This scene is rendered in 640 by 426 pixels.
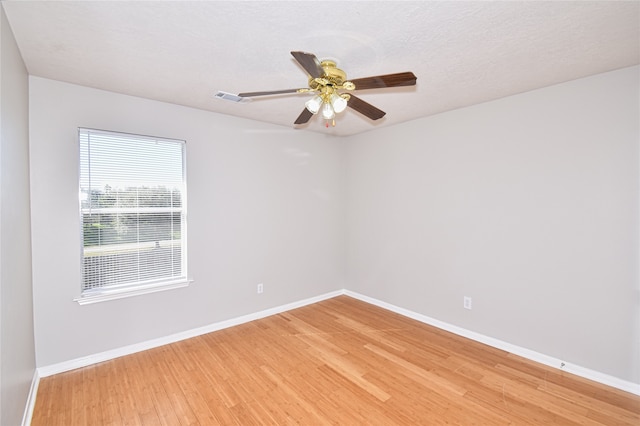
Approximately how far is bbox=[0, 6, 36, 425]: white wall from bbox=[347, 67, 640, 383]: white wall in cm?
296

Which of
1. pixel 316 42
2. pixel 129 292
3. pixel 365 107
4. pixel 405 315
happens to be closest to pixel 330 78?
pixel 316 42

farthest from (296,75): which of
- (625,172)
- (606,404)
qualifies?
(606,404)

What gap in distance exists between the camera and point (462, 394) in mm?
2330

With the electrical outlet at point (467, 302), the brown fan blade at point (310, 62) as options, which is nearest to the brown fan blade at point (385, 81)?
the brown fan blade at point (310, 62)

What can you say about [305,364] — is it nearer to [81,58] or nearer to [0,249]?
[0,249]

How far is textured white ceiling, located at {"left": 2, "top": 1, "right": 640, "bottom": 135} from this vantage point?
5.39ft

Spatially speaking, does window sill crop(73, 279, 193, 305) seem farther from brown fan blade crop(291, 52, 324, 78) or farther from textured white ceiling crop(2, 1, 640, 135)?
brown fan blade crop(291, 52, 324, 78)

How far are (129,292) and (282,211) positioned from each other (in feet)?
6.48

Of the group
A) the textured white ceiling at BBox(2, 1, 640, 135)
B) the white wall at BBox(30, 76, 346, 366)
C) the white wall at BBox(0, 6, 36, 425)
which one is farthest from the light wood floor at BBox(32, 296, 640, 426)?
the textured white ceiling at BBox(2, 1, 640, 135)

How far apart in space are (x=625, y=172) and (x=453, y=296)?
1909 mm

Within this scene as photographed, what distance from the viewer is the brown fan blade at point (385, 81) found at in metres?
1.75

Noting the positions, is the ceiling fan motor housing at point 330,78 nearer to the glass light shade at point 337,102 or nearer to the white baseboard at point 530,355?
the glass light shade at point 337,102

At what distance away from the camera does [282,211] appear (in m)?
4.09

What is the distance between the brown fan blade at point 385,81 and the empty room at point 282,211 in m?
0.04
